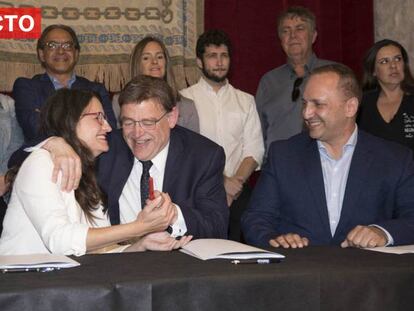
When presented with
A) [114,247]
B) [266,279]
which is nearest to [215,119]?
[114,247]

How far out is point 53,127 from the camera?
2604 millimetres

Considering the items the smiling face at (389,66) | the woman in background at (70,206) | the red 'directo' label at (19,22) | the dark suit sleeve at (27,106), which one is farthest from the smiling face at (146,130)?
the red 'directo' label at (19,22)

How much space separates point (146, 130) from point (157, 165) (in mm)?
159

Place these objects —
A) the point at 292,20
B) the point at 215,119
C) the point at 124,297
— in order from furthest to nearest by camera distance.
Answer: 1. the point at 292,20
2. the point at 215,119
3. the point at 124,297

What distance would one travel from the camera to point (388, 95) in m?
4.10

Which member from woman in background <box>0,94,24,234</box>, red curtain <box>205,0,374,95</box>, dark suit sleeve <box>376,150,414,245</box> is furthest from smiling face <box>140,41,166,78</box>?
dark suit sleeve <box>376,150,414,245</box>

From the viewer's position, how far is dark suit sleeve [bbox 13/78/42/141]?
3619 mm

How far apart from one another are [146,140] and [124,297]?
115 cm

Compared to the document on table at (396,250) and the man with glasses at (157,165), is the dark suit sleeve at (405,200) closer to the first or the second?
the document on table at (396,250)

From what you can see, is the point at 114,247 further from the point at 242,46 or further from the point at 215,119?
the point at 242,46

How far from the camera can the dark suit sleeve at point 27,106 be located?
11.9 feet

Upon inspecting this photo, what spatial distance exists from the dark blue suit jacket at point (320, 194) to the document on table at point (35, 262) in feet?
2.85

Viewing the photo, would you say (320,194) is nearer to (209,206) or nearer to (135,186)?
(209,206)

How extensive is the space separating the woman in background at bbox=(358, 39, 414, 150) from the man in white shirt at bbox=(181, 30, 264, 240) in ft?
1.95
